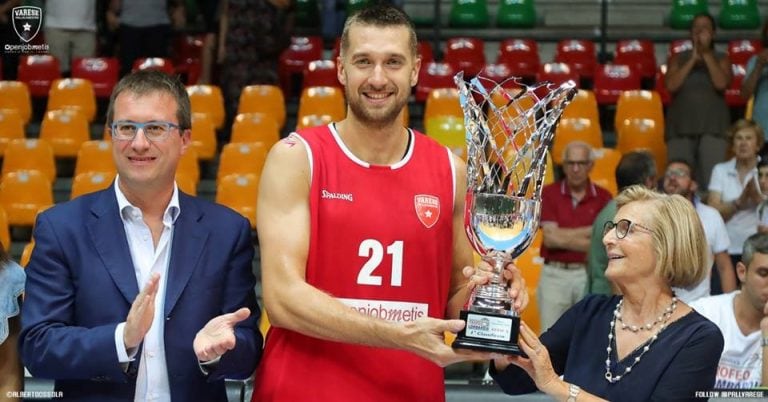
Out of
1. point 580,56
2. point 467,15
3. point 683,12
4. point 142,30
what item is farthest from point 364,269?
point 683,12

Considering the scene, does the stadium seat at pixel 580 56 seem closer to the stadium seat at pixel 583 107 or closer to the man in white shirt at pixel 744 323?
the stadium seat at pixel 583 107

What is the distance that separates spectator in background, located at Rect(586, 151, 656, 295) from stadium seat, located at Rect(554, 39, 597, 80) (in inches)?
172

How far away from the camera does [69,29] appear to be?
12.0 m

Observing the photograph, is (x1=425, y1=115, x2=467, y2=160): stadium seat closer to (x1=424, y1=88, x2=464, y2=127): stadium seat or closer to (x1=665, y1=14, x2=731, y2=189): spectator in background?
(x1=424, y1=88, x2=464, y2=127): stadium seat

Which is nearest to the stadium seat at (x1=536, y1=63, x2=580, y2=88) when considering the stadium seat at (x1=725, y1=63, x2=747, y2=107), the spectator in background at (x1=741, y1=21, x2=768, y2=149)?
the stadium seat at (x1=725, y1=63, x2=747, y2=107)

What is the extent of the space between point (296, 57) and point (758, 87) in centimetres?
472

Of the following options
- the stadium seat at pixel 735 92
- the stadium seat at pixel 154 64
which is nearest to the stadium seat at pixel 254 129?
the stadium seat at pixel 154 64

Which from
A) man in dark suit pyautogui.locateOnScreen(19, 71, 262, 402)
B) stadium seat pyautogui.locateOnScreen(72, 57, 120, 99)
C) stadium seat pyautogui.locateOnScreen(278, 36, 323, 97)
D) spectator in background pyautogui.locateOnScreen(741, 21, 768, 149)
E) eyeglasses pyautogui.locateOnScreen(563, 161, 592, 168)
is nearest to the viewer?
man in dark suit pyautogui.locateOnScreen(19, 71, 262, 402)

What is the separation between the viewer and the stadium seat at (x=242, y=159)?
9867 millimetres

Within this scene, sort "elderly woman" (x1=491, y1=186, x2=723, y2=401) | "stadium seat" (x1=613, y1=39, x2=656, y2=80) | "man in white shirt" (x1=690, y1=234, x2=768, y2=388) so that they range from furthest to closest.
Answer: "stadium seat" (x1=613, y1=39, x2=656, y2=80) → "man in white shirt" (x1=690, y1=234, x2=768, y2=388) → "elderly woman" (x1=491, y1=186, x2=723, y2=401)

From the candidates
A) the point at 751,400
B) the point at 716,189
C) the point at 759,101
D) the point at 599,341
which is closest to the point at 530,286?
the point at 716,189

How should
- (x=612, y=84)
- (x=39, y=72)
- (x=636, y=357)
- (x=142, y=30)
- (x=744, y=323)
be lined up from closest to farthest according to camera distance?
1. (x=636, y=357)
2. (x=744, y=323)
3. (x=612, y=84)
4. (x=142, y=30)
5. (x=39, y=72)

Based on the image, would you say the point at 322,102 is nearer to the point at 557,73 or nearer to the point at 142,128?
the point at 557,73

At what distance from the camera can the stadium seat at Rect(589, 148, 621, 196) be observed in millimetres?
9691
